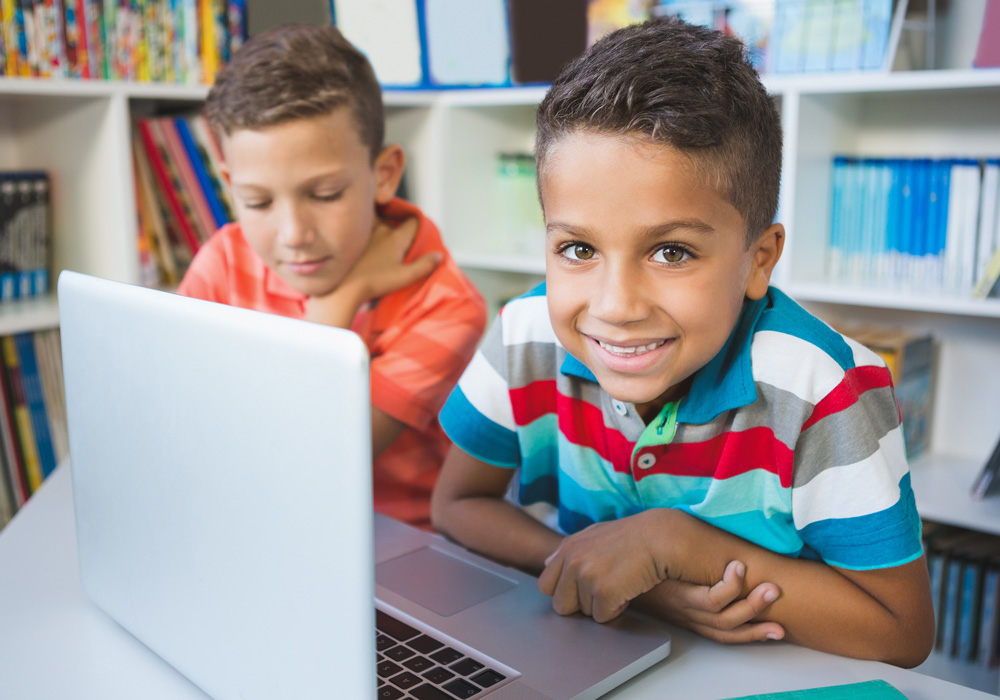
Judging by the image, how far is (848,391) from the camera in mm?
755

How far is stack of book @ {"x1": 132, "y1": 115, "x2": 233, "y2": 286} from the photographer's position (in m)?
1.83

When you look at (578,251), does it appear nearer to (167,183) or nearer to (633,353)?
(633,353)

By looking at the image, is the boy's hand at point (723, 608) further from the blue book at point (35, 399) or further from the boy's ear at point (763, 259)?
the blue book at point (35, 399)

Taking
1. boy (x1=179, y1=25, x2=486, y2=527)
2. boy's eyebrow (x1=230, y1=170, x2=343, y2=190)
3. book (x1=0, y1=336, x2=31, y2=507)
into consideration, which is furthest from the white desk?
book (x1=0, y1=336, x2=31, y2=507)

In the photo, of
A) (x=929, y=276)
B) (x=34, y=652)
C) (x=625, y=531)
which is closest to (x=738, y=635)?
(x=625, y=531)

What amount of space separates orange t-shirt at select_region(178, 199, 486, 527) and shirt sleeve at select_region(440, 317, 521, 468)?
0.20 m

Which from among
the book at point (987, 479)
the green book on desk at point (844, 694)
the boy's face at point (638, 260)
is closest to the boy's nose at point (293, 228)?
the boy's face at point (638, 260)

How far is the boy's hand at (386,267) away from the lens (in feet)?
4.07

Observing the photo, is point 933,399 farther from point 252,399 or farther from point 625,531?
point 252,399

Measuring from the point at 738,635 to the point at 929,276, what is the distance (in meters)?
1.24

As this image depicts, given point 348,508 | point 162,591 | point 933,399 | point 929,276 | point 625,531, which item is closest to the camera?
point 348,508

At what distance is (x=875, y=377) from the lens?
789mm

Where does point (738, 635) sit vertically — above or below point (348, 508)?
below

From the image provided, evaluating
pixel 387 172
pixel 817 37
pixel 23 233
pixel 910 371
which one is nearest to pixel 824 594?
pixel 387 172
